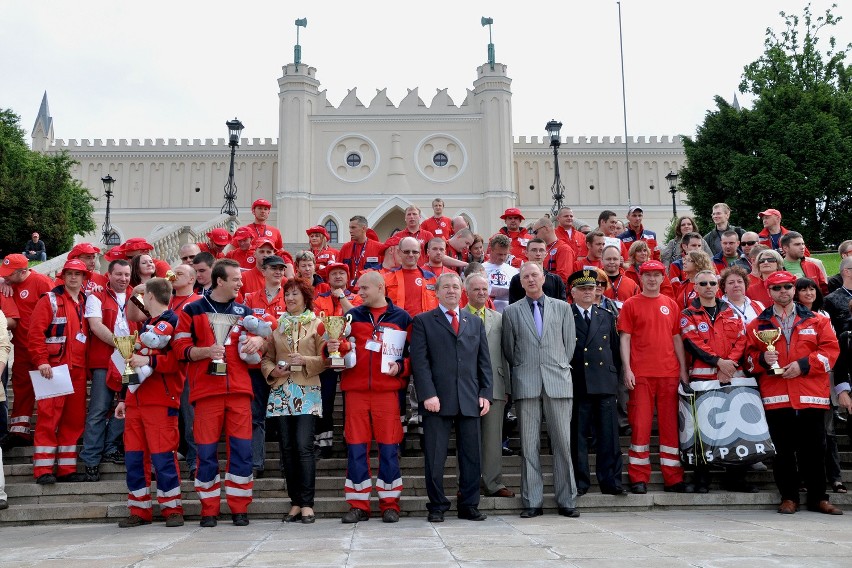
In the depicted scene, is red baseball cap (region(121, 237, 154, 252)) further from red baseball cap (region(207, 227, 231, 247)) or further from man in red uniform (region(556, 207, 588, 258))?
man in red uniform (region(556, 207, 588, 258))

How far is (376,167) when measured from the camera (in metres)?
47.7

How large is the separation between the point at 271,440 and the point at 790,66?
3460cm

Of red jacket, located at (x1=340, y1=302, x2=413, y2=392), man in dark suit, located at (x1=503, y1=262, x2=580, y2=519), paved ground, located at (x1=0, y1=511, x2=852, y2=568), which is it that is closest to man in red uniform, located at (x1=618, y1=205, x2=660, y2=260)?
man in dark suit, located at (x1=503, y1=262, x2=580, y2=519)

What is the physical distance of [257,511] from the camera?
641 cm

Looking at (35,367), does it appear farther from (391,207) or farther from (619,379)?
(391,207)

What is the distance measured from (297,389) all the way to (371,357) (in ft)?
2.15

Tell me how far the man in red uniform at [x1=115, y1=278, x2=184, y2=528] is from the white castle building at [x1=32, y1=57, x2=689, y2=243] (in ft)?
125

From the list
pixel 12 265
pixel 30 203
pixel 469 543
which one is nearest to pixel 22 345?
pixel 12 265

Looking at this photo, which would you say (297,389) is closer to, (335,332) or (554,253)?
(335,332)

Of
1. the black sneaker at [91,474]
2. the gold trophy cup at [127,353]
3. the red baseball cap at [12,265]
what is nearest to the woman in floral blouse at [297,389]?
the gold trophy cup at [127,353]

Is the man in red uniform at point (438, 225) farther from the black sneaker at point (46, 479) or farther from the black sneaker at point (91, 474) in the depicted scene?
the black sneaker at point (46, 479)

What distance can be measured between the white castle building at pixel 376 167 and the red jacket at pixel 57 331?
36799mm

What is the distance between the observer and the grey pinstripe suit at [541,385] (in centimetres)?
638

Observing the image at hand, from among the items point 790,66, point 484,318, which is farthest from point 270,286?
point 790,66
